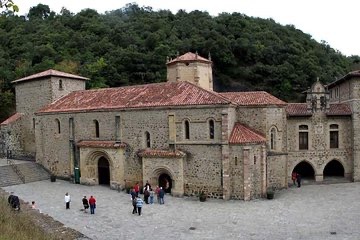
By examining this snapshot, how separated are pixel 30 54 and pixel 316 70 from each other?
4430 centimetres

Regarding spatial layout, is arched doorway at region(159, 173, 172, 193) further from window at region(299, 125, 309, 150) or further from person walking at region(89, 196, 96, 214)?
window at region(299, 125, 309, 150)

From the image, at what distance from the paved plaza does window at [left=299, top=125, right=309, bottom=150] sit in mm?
4476

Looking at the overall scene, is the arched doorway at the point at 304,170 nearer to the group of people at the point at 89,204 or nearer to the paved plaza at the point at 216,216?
the paved plaza at the point at 216,216

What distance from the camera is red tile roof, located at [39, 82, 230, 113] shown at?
2436 centimetres

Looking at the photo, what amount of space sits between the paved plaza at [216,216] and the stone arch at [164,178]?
1.22 metres

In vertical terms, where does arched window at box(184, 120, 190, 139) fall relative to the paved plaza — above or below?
above

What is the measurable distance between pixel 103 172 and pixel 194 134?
9023 millimetres

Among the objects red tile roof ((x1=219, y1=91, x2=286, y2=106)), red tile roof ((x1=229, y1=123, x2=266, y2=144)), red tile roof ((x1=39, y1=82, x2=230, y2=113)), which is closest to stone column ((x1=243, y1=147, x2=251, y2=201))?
red tile roof ((x1=229, y1=123, x2=266, y2=144))

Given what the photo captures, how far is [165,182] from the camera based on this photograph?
25.0 metres

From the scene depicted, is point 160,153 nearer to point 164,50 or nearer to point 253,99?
point 253,99

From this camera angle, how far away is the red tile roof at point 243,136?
23091 mm

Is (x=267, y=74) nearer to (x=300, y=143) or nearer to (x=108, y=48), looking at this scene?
(x=108, y=48)

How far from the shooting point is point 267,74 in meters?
60.7

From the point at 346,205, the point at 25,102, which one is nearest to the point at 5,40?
the point at 25,102
